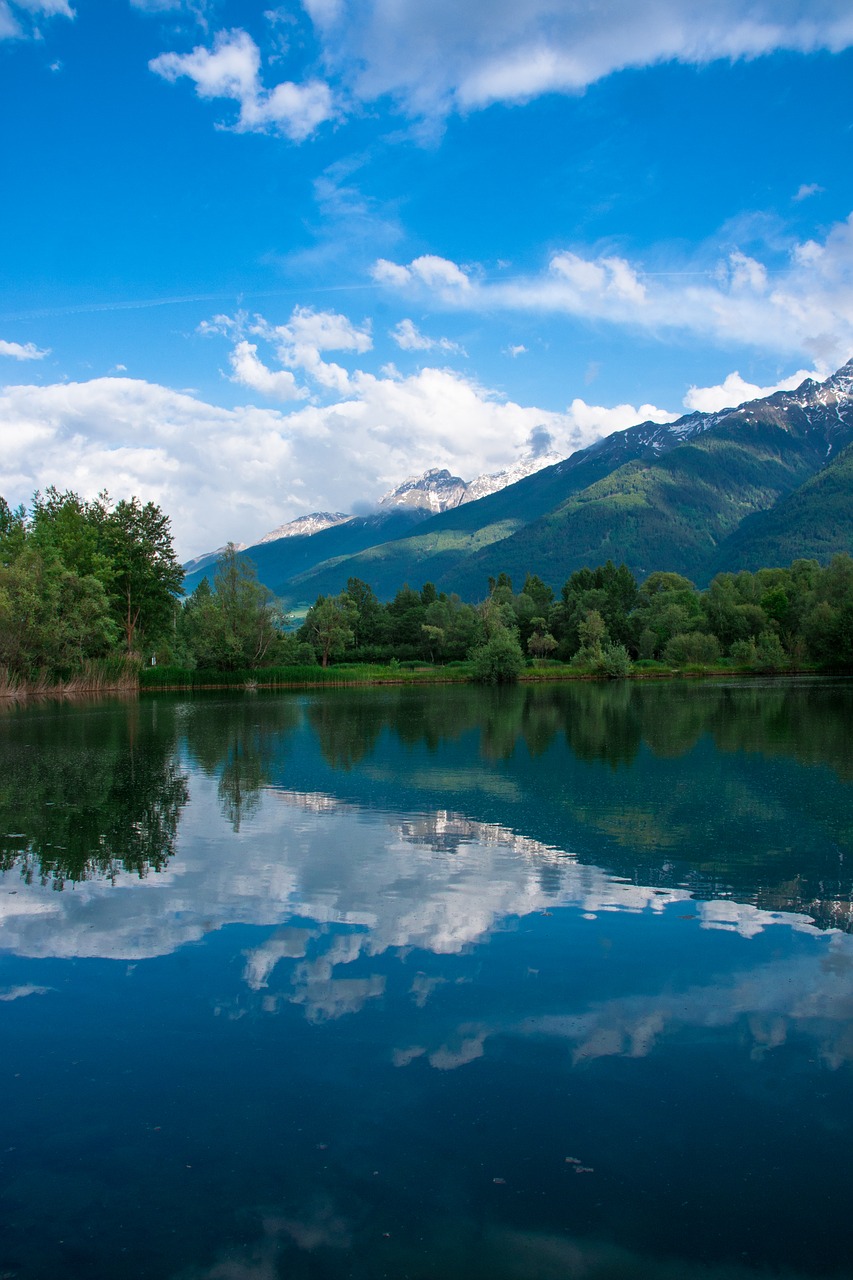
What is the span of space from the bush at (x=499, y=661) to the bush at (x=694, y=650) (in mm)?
24222

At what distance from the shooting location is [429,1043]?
7.16m

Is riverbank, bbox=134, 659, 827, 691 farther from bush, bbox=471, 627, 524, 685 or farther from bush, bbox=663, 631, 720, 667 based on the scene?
bush, bbox=471, 627, 524, 685

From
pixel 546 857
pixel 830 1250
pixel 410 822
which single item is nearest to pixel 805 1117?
pixel 830 1250

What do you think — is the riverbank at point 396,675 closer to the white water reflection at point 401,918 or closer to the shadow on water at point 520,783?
the shadow on water at point 520,783

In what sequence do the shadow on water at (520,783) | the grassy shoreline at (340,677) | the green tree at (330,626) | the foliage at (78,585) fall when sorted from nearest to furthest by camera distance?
1. the shadow on water at (520,783)
2. the foliage at (78,585)
3. the grassy shoreline at (340,677)
4. the green tree at (330,626)

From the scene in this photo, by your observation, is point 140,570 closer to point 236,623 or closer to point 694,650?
point 236,623

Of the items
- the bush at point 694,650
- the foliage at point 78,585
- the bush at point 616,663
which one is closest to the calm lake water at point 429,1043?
the foliage at point 78,585

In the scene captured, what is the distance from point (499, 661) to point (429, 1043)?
85.3 m

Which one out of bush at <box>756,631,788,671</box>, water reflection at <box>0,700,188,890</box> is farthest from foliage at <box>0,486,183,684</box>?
bush at <box>756,631,788,671</box>

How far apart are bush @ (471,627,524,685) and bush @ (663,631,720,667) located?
24.2 metres

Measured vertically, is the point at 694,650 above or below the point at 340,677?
above

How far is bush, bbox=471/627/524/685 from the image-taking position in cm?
9194

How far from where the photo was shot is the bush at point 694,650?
4181 inches

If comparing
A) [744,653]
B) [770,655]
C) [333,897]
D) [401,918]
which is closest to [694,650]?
[744,653]
